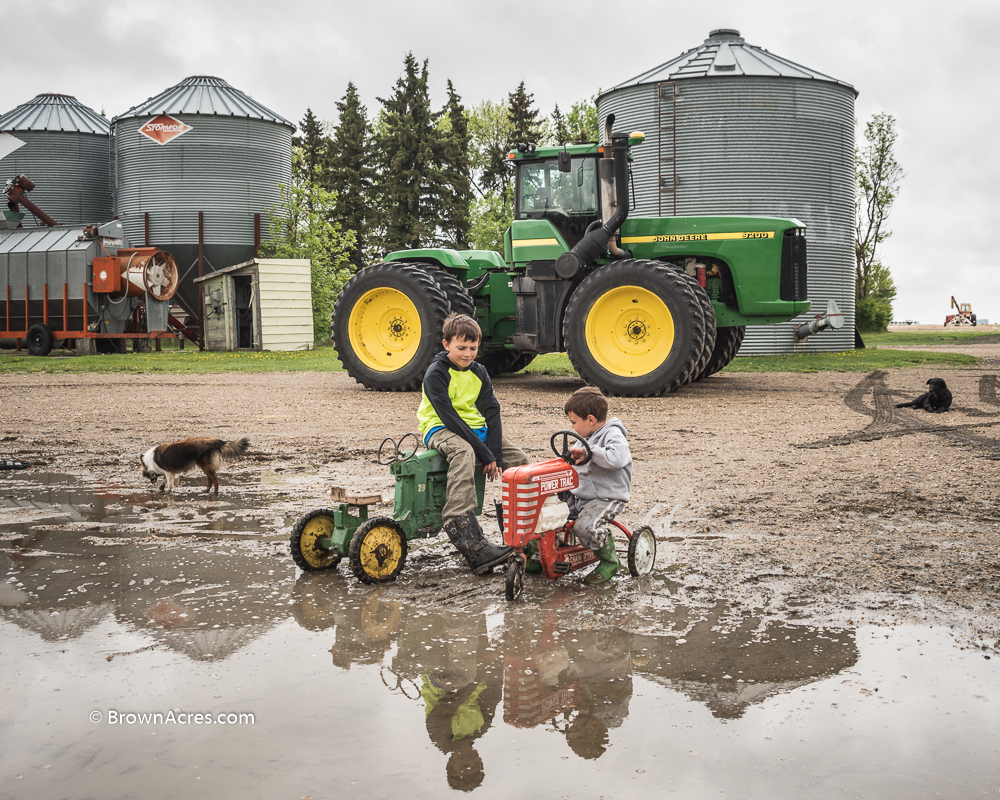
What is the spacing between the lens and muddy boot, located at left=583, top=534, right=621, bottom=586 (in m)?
4.76

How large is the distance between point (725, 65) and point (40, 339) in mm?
19130

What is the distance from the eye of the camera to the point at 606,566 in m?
4.78

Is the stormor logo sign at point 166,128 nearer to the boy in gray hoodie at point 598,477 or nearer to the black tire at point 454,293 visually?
the black tire at point 454,293

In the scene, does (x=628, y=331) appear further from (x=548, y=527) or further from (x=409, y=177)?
(x=409, y=177)

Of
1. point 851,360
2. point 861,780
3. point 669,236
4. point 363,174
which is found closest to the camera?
point 861,780

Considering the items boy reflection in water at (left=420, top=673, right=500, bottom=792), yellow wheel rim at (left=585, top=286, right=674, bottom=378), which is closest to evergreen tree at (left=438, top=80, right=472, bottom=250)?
yellow wheel rim at (left=585, top=286, right=674, bottom=378)

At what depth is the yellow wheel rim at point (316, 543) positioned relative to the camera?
15.8ft

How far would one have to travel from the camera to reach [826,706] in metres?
3.13

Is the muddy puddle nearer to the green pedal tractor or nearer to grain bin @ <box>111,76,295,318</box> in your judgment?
the green pedal tractor

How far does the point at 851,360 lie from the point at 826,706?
18716 millimetres

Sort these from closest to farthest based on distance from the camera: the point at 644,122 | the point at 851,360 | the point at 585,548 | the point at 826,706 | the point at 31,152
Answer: the point at 826,706 < the point at 585,548 < the point at 851,360 < the point at 644,122 < the point at 31,152

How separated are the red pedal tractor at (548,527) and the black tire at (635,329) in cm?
803

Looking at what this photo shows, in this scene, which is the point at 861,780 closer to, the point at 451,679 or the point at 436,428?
the point at 451,679

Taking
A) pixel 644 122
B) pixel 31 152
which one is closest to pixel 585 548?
pixel 644 122
